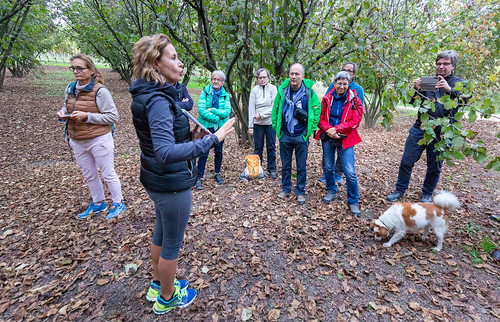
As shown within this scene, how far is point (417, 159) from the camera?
4340 millimetres

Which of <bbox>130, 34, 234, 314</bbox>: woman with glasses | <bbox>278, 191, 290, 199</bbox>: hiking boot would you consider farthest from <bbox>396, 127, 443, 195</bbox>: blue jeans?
<bbox>130, 34, 234, 314</bbox>: woman with glasses

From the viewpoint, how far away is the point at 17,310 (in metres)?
2.62

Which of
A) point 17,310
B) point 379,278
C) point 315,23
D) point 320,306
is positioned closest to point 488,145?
point 315,23

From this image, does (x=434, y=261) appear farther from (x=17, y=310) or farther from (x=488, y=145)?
(x=488, y=145)

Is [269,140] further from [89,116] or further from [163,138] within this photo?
[163,138]

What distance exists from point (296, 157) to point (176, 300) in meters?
2.88

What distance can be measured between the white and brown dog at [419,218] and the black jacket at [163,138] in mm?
2651

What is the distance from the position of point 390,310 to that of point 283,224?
5.66ft

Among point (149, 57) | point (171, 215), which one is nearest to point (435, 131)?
point (171, 215)

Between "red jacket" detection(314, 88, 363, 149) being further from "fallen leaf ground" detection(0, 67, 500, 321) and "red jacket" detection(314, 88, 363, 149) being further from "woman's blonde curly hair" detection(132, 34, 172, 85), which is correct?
"woman's blonde curly hair" detection(132, 34, 172, 85)

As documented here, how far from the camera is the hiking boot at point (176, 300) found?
245 centimetres

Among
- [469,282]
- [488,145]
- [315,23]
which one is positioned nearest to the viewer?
[469,282]

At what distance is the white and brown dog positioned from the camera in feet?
10.3

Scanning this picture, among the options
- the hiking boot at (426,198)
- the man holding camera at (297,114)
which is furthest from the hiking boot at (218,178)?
the hiking boot at (426,198)
